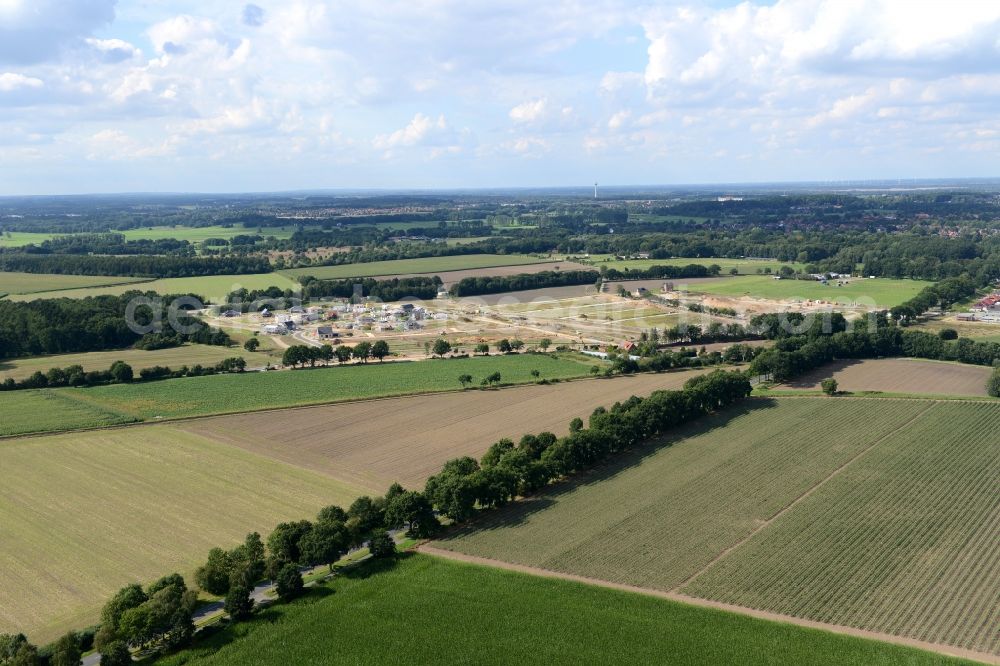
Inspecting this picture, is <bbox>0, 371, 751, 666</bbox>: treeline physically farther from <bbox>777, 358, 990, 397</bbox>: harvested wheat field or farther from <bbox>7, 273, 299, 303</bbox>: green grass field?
<bbox>7, 273, 299, 303</bbox>: green grass field

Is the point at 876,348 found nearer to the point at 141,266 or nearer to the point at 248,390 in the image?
the point at 248,390

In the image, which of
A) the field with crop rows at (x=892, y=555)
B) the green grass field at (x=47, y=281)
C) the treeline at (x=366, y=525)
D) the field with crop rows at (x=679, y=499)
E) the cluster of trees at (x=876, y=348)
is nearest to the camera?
the treeline at (x=366, y=525)

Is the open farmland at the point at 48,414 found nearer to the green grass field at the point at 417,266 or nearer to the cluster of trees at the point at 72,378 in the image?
the cluster of trees at the point at 72,378

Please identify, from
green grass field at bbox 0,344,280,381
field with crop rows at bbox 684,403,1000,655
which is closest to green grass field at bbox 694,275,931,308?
field with crop rows at bbox 684,403,1000,655

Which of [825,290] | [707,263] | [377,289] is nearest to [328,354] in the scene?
[377,289]

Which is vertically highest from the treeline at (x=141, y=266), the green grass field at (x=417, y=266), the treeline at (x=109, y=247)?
the treeline at (x=109, y=247)

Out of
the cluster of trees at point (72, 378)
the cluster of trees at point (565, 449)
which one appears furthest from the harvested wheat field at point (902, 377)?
the cluster of trees at point (72, 378)
